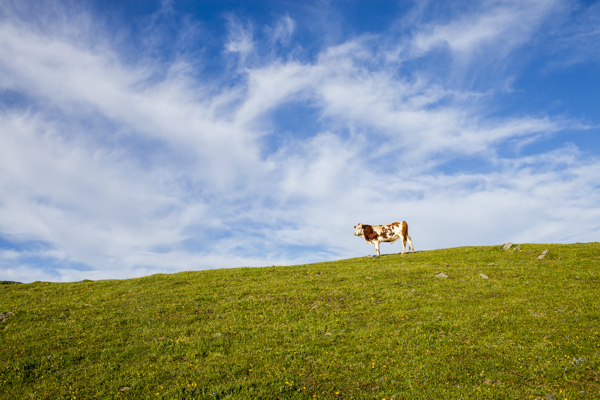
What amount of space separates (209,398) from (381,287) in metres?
15.7

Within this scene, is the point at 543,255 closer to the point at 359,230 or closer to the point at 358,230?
the point at 359,230

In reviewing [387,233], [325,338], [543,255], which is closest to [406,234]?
[387,233]

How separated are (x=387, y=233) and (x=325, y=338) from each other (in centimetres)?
2894

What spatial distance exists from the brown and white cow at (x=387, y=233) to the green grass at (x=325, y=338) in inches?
561

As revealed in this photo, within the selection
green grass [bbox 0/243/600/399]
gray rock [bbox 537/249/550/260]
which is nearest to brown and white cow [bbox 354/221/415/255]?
gray rock [bbox 537/249/550/260]

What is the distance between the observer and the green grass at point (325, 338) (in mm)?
13156

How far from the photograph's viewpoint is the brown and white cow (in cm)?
4441

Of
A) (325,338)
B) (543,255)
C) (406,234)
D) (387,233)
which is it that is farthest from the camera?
(387,233)

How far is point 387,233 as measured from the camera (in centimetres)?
4484

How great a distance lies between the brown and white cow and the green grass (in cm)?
1425

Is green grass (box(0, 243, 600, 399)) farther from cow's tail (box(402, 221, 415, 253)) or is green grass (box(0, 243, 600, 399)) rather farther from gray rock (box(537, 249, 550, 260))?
cow's tail (box(402, 221, 415, 253))

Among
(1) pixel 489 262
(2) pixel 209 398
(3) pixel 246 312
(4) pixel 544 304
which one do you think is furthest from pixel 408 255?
(2) pixel 209 398

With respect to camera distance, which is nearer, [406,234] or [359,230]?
[406,234]

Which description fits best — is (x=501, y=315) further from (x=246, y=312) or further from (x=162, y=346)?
(x=162, y=346)
